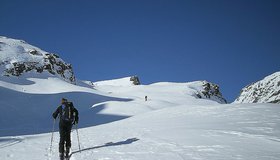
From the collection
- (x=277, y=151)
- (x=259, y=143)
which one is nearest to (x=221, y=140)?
(x=259, y=143)

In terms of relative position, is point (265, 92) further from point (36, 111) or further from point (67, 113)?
point (67, 113)

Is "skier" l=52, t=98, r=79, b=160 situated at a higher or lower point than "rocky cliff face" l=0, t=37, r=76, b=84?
lower

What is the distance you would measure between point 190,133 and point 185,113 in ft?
34.0

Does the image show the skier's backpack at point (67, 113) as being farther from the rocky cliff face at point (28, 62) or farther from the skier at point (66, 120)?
the rocky cliff face at point (28, 62)

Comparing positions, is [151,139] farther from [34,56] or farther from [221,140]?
[34,56]

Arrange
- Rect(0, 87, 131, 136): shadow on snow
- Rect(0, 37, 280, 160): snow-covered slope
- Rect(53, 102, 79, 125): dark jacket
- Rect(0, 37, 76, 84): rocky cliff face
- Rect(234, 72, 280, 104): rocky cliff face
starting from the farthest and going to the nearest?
Rect(234, 72, 280, 104): rocky cliff face, Rect(0, 37, 76, 84): rocky cliff face, Rect(0, 87, 131, 136): shadow on snow, Rect(53, 102, 79, 125): dark jacket, Rect(0, 37, 280, 160): snow-covered slope

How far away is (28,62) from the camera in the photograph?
65.2m

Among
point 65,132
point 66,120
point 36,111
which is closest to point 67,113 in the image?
point 66,120

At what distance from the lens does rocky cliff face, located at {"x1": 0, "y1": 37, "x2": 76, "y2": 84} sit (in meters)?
58.8

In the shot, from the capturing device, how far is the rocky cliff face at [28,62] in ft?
193

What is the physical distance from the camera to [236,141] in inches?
465

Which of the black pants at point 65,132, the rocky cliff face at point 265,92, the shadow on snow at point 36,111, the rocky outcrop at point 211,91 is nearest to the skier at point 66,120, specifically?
the black pants at point 65,132

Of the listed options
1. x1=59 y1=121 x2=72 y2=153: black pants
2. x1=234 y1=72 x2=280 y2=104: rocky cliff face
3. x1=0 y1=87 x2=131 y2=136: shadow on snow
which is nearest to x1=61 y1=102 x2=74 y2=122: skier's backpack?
x1=59 y1=121 x2=72 y2=153: black pants

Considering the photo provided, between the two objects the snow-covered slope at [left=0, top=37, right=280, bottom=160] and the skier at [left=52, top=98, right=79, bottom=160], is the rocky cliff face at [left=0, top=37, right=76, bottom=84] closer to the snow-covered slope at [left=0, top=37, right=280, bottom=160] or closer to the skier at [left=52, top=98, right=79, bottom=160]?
the snow-covered slope at [left=0, top=37, right=280, bottom=160]
